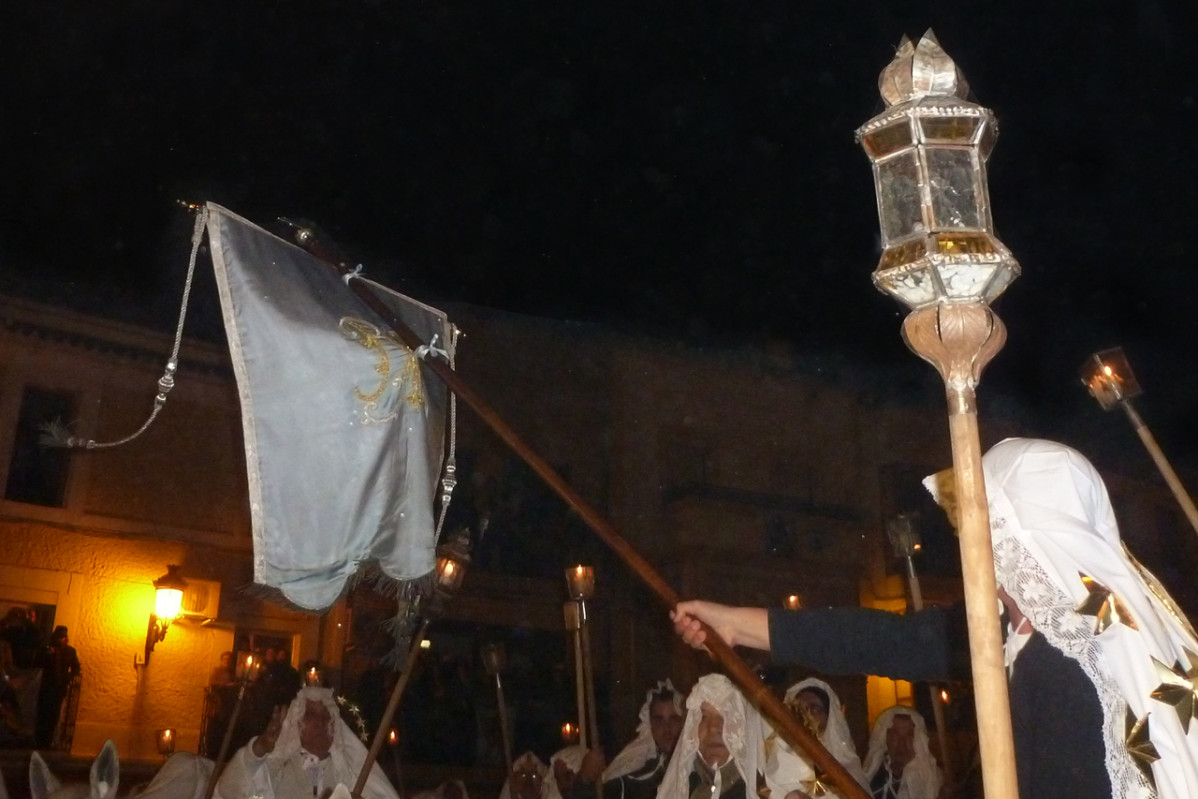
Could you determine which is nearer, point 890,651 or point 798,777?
point 890,651

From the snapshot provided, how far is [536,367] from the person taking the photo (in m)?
21.7

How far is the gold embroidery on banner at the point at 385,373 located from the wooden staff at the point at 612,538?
8 cm

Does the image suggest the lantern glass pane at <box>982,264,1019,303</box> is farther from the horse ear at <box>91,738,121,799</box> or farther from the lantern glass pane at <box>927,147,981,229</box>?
the horse ear at <box>91,738,121,799</box>

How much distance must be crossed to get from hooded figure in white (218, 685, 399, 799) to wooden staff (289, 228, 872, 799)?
16.2 feet

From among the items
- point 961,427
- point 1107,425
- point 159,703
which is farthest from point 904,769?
point 1107,425

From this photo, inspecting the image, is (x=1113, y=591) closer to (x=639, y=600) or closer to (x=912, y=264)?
(x=912, y=264)

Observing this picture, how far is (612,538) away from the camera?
4230 mm

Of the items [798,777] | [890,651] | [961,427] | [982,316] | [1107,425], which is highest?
[1107,425]

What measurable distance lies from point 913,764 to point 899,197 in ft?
24.9

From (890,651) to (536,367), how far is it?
18272mm

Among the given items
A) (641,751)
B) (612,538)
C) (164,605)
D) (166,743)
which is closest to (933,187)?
(612,538)

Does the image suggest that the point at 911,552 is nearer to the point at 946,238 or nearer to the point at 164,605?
the point at 946,238

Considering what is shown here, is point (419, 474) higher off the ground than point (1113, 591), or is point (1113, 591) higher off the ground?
point (419, 474)

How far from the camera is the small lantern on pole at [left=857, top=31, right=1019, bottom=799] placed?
239 centimetres
